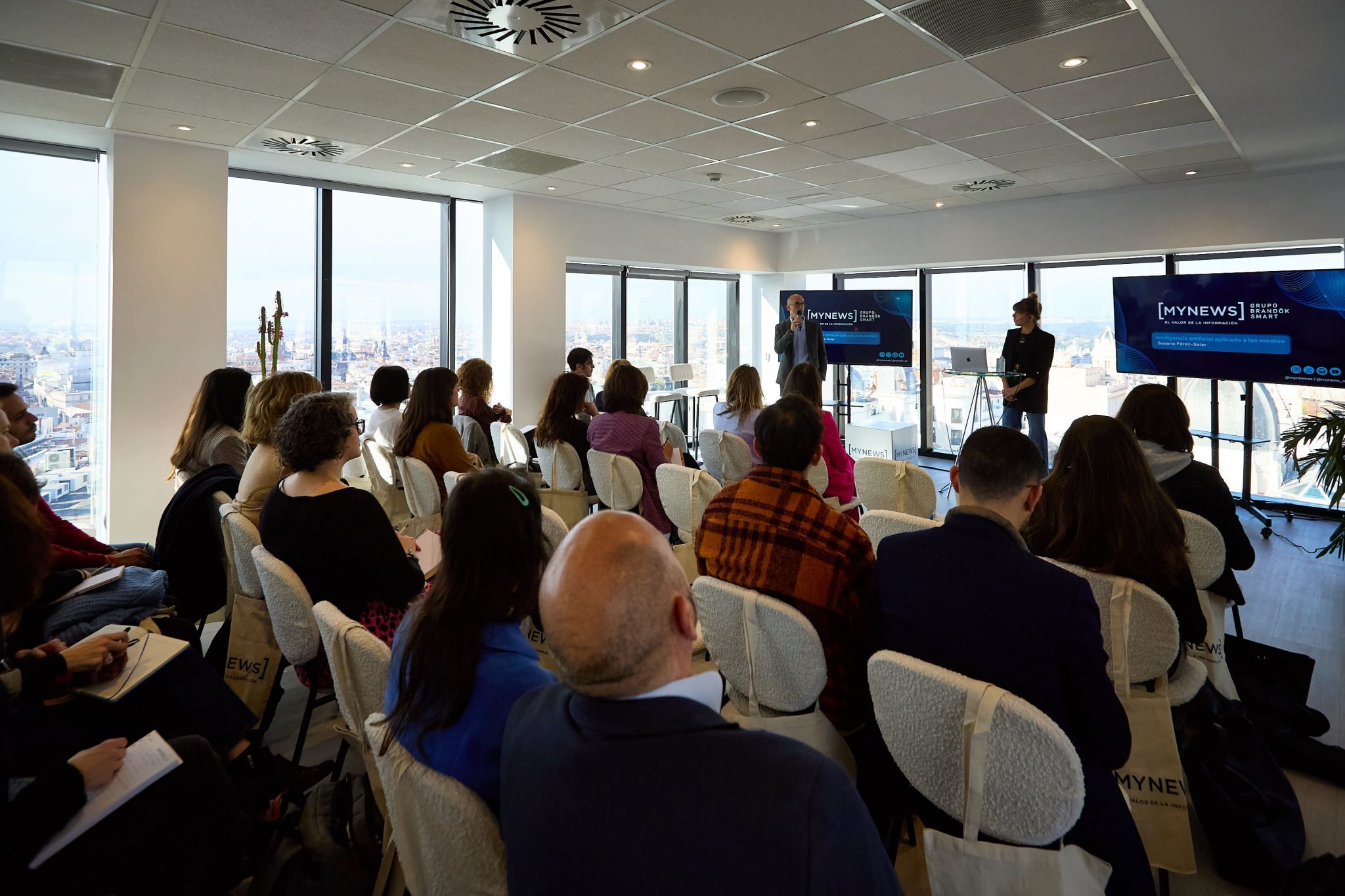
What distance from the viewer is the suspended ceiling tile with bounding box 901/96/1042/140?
4.52 metres

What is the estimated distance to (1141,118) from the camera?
15.5 feet

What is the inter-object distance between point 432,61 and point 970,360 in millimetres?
5893

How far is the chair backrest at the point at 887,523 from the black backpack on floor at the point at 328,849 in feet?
5.61

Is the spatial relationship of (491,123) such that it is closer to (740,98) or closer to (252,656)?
(740,98)

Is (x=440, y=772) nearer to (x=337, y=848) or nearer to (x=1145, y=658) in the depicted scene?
(x=337, y=848)

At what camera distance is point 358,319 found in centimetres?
712

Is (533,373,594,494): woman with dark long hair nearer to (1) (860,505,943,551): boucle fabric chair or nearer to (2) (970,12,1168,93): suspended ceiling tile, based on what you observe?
(1) (860,505,943,551): boucle fabric chair

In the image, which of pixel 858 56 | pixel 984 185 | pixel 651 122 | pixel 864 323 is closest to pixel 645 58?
pixel 858 56

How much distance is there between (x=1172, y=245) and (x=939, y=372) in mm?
2918

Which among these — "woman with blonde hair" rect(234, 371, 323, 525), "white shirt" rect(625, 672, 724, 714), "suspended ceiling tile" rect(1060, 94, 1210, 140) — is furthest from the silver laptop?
"white shirt" rect(625, 672, 724, 714)

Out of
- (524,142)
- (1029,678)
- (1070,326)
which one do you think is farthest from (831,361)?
(1029,678)

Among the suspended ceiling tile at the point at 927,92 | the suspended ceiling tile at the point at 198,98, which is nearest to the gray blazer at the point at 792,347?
the suspended ceiling tile at the point at 927,92

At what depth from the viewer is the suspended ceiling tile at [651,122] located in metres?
4.58

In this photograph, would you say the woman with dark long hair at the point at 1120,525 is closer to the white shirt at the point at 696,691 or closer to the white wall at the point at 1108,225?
the white shirt at the point at 696,691
